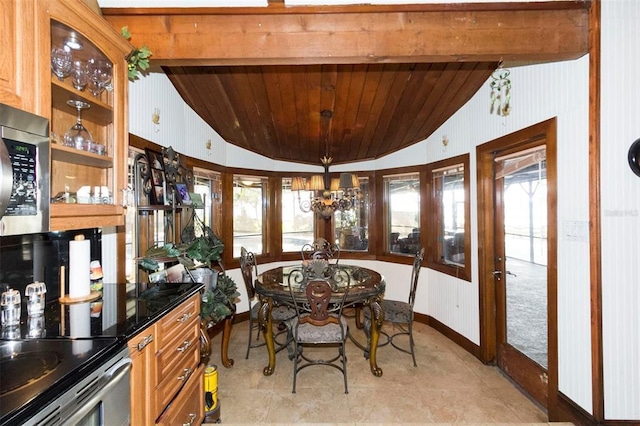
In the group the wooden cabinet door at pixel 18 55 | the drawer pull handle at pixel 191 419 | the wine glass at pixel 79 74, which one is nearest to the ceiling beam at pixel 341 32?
the wine glass at pixel 79 74

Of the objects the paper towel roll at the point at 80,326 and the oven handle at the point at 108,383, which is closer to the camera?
the oven handle at the point at 108,383

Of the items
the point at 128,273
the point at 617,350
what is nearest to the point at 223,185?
the point at 128,273

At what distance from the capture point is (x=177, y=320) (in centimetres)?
167

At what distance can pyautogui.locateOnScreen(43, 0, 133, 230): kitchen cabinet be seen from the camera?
4.23 ft

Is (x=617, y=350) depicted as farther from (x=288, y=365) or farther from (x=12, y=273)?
(x=12, y=273)

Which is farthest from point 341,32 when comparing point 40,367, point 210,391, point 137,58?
point 210,391

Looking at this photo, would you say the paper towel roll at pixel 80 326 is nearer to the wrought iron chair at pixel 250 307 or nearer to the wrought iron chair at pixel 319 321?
the wrought iron chair at pixel 319 321

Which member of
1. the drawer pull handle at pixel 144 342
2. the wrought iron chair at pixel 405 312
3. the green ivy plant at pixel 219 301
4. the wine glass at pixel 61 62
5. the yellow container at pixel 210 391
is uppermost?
the wine glass at pixel 61 62

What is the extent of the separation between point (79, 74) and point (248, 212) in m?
3.09

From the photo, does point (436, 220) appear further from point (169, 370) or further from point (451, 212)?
point (169, 370)

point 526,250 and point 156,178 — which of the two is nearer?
point 156,178

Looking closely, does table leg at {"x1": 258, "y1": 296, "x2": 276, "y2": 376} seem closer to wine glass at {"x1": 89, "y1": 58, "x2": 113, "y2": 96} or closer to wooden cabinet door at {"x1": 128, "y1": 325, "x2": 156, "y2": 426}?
wooden cabinet door at {"x1": 128, "y1": 325, "x2": 156, "y2": 426}

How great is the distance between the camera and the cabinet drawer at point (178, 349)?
4.89 ft

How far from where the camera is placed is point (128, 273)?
7.16 feet
